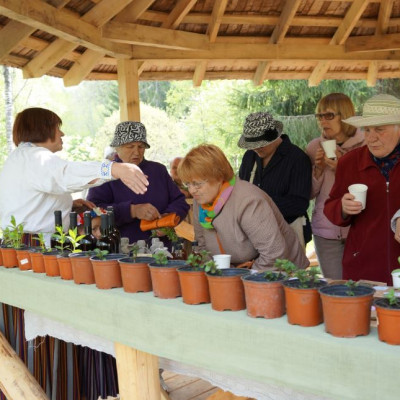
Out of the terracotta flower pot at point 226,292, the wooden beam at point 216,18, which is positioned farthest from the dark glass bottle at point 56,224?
the wooden beam at point 216,18

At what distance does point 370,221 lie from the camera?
2676 millimetres

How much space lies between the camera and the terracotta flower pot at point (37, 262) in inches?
97.8

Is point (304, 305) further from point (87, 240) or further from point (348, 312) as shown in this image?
point (87, 240)

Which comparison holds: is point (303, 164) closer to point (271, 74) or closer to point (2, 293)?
point (2, 293)

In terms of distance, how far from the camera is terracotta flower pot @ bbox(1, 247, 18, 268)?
2.65 meters

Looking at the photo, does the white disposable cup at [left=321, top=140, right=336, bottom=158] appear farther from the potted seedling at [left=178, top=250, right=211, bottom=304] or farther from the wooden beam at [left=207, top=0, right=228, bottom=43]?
the wooden beam at [left=207, top=0, right=228, bottom=43]

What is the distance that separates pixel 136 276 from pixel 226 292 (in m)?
0.41

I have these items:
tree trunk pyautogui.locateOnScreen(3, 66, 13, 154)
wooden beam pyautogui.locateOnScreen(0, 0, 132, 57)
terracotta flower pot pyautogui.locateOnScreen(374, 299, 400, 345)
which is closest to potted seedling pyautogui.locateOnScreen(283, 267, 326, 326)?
terracotta flower pot pyautogui.locateOnScreen(374, 299, 400, 345)

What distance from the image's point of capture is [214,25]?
5531mm

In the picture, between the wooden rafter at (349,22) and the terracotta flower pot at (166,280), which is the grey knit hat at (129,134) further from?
the wooden rafter at (349,22)

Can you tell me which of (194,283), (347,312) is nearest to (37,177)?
(194,283)

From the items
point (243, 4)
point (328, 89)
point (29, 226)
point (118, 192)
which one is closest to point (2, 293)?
point (29, 226)

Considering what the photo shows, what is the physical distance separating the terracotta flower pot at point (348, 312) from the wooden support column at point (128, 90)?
3969 mm

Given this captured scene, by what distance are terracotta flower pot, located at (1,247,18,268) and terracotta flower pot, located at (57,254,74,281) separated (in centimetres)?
41
